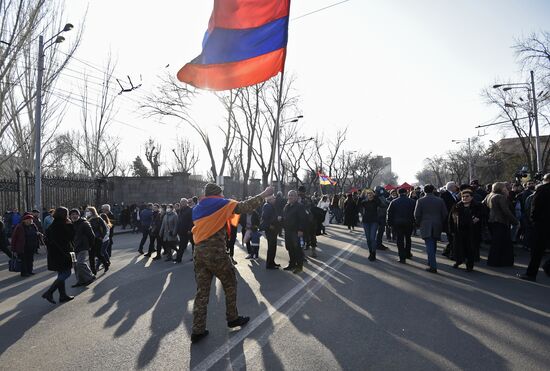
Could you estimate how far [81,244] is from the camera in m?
8.67

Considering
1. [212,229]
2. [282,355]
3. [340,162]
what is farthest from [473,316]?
[340,162]

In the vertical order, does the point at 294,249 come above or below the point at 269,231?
below

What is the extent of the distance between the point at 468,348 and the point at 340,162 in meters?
58.3

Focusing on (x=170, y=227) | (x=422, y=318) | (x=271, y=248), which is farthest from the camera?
(x=170, y=227)

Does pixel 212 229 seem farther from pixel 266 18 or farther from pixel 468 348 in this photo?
pixel 266 18

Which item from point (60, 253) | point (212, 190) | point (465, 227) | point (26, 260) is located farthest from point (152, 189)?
point (212, 190)

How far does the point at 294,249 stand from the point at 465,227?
3.72 meters

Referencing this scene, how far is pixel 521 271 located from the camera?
869cm

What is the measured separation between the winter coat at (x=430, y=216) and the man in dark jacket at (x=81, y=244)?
7.11 meters

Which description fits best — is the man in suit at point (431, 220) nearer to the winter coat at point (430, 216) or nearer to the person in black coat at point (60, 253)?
the winter coat at point (430, 216)

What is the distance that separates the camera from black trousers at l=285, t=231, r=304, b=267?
945 centimetres

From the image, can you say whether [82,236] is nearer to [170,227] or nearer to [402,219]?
[170,227]

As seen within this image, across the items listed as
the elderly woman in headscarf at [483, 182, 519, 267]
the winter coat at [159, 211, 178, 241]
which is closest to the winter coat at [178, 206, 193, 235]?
the winter coat at [159, 211, 178, 241]

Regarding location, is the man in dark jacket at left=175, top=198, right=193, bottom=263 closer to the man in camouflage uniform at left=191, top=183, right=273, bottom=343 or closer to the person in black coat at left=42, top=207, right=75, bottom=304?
the person in black coat at left=42, top=207, right=75, bottom=304
